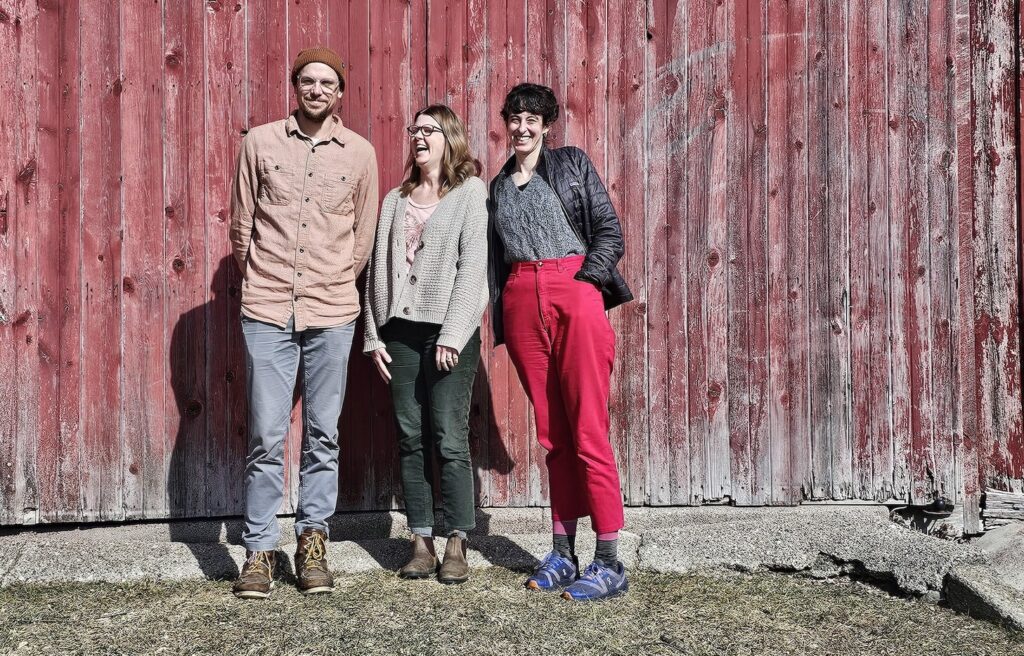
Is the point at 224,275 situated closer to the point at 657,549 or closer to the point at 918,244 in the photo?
the point at 657,549

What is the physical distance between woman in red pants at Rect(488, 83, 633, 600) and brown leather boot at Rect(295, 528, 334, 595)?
78 cm

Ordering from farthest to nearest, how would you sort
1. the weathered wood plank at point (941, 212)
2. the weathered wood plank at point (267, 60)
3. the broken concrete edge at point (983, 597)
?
the weathered wood plank at point (941, 212) < the weathered wood plank at point (267, 60) < the broken concrete edge at point (983, 597)

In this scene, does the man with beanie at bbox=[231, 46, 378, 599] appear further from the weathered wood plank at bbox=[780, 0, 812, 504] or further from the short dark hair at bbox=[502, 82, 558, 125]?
the weathered wood plank at bbox=[780, 0, 812, 504]

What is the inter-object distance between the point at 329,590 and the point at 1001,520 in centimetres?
309

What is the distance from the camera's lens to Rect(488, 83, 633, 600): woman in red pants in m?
3.29

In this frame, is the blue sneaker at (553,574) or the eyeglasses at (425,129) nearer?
the blue sneaker at (553,574)

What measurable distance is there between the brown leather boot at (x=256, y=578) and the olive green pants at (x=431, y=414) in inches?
22.4

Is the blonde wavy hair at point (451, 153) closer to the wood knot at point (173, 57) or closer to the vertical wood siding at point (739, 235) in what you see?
the vertical wood siding at point (739, 235)

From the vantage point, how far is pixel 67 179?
3973mm

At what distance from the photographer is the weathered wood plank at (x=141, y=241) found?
4000 millimetres

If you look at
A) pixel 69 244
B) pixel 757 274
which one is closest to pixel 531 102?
pixel 757 274

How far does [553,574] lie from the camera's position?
11.1 ft

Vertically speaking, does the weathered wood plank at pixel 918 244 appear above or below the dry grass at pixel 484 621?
above

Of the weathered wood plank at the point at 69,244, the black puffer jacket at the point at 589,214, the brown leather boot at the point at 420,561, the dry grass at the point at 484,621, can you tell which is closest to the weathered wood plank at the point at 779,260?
the dry grass at the point at 484,621
